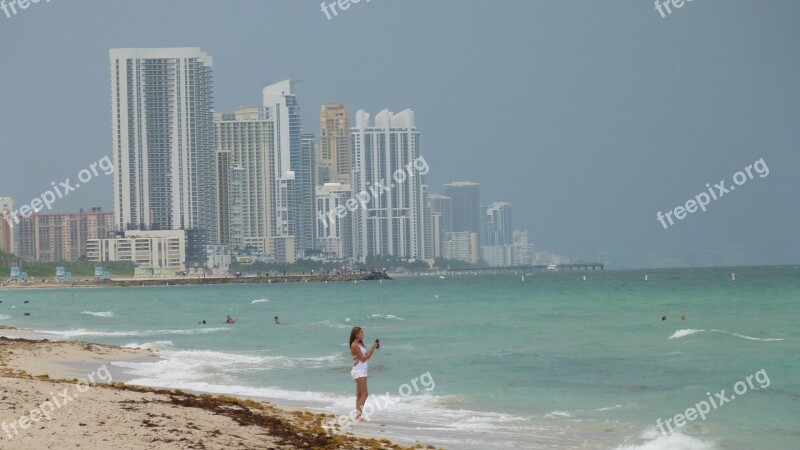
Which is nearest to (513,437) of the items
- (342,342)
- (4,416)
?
(4,416)

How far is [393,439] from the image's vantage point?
56.8 ft

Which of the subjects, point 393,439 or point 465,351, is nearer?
point 393,439

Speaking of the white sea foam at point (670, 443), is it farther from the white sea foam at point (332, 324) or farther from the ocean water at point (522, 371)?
Result: the white sea foam at point (332, 324)

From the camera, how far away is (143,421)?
15727mm

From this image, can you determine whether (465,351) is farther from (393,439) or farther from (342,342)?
(393,439)

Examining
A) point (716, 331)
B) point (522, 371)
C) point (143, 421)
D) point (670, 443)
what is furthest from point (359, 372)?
point (716, 331)

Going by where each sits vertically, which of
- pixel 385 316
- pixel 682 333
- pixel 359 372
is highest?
pixel 359 372

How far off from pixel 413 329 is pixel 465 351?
45.8 ft

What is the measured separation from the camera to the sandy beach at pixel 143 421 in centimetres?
1432

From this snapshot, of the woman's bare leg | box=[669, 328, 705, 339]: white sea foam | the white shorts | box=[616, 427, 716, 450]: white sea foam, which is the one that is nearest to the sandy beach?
the woman's bare leg

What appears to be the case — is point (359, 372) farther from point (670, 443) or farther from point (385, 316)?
point (385, 316)

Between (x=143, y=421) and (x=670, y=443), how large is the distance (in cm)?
860

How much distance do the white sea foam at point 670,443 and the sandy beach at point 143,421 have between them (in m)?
4.50

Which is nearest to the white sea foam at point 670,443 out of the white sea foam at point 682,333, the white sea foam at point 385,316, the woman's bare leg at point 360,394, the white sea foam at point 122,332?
the woman's bare leg at point 360,394
